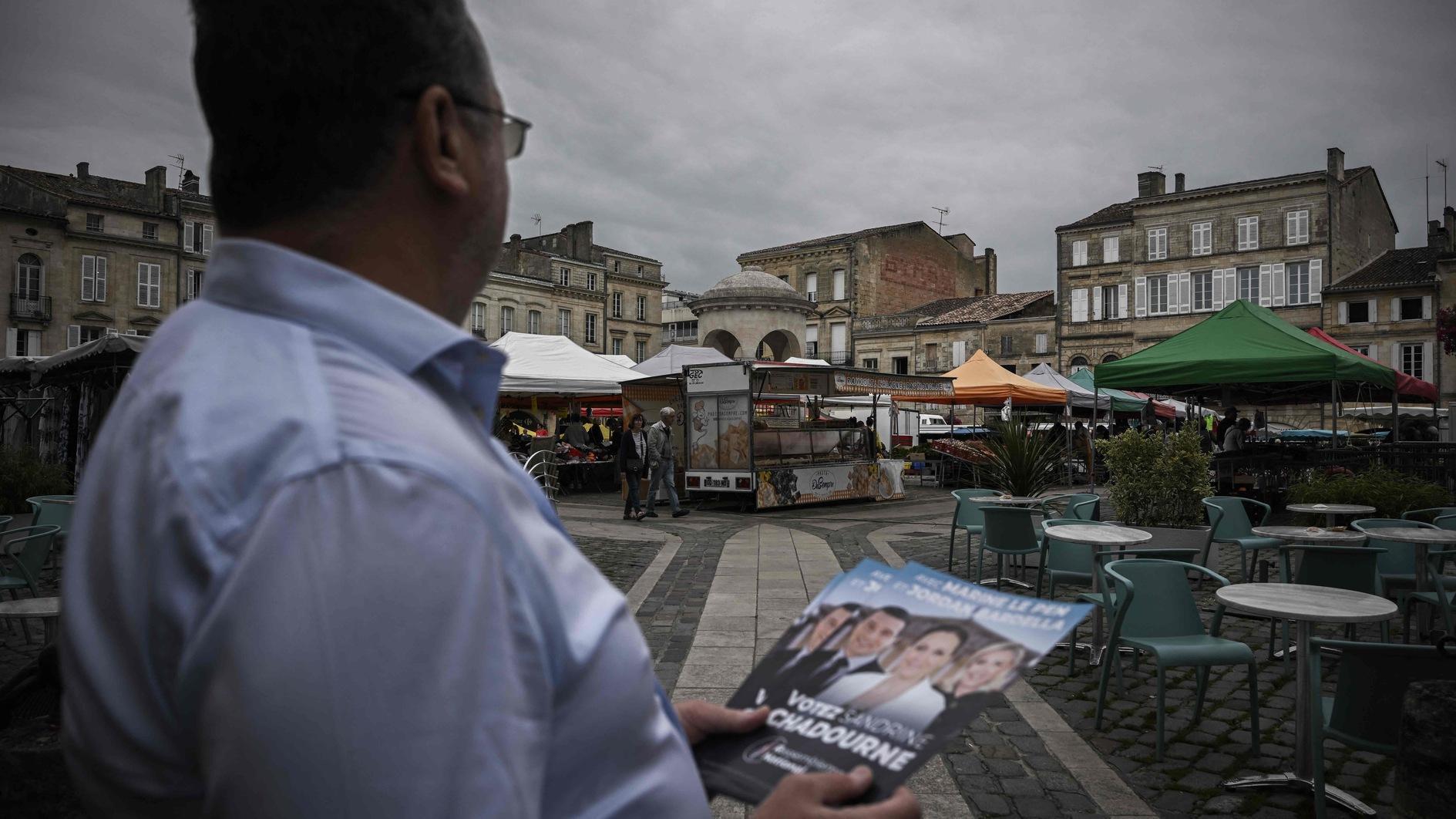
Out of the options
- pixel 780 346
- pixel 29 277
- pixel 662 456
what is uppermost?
pixel 29 277

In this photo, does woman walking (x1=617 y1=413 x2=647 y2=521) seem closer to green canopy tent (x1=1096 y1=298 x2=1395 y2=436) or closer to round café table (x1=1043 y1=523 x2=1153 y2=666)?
green canopy tent (x1=1096 y1=298 x2=1395 y2=436)

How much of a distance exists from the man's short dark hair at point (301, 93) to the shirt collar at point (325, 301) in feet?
0.20

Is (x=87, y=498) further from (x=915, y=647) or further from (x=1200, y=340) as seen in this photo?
(x=1200, y=340)

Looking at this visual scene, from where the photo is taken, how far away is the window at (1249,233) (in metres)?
39.5

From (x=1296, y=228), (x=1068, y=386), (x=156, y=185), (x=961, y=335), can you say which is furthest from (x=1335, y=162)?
(x=156, y=185)

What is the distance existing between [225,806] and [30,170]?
49.7m

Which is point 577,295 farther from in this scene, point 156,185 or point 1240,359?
point 1240,359

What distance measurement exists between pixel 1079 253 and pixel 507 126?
157 ft

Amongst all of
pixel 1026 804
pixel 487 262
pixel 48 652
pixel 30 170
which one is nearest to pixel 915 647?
pixel 487 262

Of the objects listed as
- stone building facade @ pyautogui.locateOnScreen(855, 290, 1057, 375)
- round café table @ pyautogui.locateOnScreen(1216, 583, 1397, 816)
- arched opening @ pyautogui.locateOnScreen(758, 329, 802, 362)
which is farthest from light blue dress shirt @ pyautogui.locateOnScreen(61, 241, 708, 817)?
stone building facade @ pyautogui.locateOnScreen(855, 290, 1057, 375)

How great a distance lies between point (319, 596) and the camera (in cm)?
59

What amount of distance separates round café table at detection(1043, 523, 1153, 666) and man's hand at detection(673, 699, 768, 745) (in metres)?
4.87

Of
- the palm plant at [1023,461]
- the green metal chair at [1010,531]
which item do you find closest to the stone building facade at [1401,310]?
the palm plant at [1023,461]

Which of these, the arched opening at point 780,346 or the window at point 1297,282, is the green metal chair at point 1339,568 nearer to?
the arched opening at point 780,346
